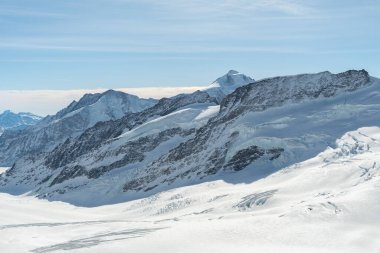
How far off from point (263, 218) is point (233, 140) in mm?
56798

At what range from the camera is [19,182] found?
18062 cm

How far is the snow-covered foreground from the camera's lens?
3922 centimetres

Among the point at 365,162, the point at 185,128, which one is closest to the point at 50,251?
the point at 365,162

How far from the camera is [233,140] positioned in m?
102

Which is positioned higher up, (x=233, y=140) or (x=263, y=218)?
(x=233, y=140)

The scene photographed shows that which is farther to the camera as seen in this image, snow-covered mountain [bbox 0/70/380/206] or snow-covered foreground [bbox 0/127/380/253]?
snow-covered mountain [bbox 0/70/380/206]

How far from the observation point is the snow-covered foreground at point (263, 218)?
3922 centimetres

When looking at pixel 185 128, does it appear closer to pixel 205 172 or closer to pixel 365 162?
pixel 205 172

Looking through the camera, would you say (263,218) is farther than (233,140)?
No

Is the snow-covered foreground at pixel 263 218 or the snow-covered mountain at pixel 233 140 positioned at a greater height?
the snow-covered mountain at pixel 233 140

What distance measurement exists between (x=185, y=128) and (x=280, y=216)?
9408cm

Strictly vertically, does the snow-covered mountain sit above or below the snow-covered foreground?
above

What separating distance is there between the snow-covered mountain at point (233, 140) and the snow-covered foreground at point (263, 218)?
5835 mm

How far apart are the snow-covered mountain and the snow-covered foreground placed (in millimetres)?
5835
